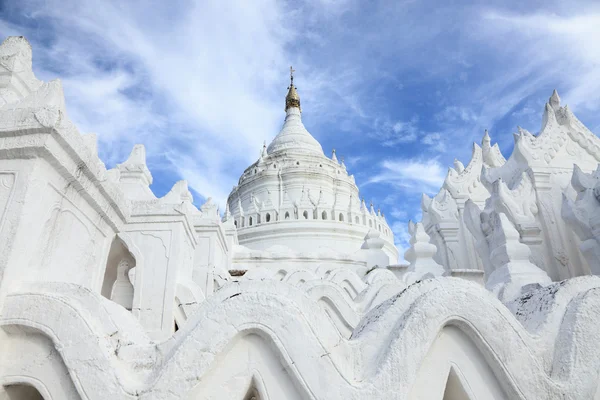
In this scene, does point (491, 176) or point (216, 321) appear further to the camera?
point (491, 176)

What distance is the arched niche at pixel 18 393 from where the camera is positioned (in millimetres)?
1768

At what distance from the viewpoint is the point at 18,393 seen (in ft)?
6.03

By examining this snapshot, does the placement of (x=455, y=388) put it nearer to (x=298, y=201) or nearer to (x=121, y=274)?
(x=121, y=274)

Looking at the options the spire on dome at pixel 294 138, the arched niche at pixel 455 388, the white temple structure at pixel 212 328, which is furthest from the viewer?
the spire on dome at pixel 294 138

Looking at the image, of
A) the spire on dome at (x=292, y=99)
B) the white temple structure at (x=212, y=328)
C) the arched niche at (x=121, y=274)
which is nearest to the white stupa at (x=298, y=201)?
the spire on dome at (x=292, y=99)

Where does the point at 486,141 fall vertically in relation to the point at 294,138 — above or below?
below

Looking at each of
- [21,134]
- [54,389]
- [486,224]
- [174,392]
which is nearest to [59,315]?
[54,389]

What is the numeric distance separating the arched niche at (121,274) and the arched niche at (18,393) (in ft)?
11.8

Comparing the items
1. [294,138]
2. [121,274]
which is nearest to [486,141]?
[121,274]

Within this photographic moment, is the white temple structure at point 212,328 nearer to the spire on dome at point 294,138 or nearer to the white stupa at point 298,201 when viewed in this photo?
the white stupa at point 298,201

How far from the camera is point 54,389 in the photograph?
1.68 metres

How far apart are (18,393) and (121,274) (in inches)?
191

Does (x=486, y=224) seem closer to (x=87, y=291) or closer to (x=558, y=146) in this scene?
(x=558, y=146)

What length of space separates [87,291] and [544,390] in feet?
6.93
